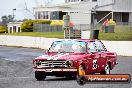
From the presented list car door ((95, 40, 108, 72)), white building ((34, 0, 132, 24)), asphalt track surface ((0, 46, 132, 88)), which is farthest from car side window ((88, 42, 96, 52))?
white building ((34, 0, 132, 24))

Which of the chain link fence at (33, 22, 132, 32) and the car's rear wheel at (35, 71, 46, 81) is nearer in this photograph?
the car's rear wheel at (35, 71, 46, 81)

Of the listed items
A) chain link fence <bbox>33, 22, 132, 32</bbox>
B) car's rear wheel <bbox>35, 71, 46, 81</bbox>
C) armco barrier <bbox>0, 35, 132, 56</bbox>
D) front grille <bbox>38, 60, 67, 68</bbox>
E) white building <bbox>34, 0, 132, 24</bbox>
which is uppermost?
white building <bbox>34, 0, 132, 24</bbox>

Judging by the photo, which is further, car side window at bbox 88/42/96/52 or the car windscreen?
car side window at bbox 88/42/96/52

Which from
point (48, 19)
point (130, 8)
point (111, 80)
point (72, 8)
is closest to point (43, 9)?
point (48, 19)

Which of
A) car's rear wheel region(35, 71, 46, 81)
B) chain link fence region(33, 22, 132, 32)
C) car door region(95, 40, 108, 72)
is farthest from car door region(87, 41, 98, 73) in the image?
chain link fence region(33, 22, 132, 32)

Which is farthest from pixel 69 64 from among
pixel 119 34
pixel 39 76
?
pixel 119 34

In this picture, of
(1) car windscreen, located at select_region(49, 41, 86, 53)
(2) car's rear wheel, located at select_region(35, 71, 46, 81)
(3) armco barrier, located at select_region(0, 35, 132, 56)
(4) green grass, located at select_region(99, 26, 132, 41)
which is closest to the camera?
(2) car's rear wheel, located at select_region(35, 71, 46, 81)

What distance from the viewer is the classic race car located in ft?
50.0

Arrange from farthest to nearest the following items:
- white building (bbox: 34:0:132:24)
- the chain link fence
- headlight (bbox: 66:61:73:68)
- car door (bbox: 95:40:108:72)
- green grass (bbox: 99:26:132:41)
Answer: white building (bbox: 34:0:132:24) → the chain link fence → green grass (bbox: 99:26:132:41) → car door (bbox: 95:40:108:72) → headlight (bbox: 66:61:73:68)

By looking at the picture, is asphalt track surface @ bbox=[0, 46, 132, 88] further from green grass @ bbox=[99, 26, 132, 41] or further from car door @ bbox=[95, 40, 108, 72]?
green grass @ bbox=[99, 26, 132, 41]

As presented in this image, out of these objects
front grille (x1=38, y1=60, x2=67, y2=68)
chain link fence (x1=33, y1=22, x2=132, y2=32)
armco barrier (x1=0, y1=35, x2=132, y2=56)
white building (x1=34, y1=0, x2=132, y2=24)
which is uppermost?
white building (x1=34, y1=0, x2=132, y2=24)

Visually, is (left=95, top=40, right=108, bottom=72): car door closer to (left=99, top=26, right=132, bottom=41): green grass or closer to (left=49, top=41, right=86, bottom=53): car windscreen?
(left=49, top=41, right=86, bottom=53): car windscreen

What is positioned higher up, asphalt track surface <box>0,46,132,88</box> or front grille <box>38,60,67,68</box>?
front grille <box>38,60,67,68</box>

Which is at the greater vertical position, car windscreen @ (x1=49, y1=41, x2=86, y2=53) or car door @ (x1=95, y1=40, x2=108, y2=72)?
car windscreen @ (x1=49, y1=41, x2=86, y2=53)
